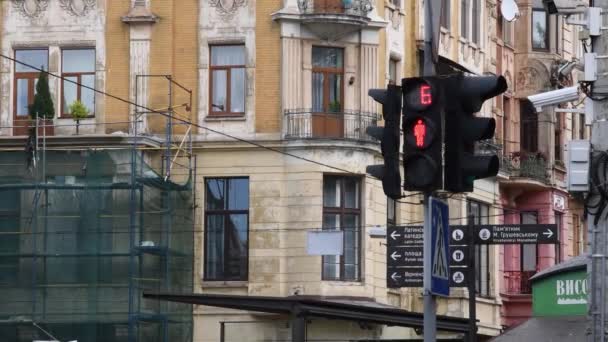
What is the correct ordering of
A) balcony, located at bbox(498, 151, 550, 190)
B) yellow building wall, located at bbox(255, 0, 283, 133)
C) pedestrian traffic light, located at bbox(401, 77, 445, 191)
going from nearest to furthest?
1. pedestrian traffic light, located at bbox(401, 77, 445, 191)
2. yellow building wall, located at bbox(255, 0, 283, 133)
3. balcony, located at bbox(498, 151, 550, 190)

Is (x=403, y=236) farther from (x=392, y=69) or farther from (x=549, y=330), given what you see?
(x=392, y=69)

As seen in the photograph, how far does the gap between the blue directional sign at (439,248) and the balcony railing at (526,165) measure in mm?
36864

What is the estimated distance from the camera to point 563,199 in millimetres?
59219

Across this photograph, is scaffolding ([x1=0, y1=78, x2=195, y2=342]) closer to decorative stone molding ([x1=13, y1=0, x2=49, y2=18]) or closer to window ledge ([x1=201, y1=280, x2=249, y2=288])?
window ledge ([x1=201, y1=280, x2=249, y2=288])

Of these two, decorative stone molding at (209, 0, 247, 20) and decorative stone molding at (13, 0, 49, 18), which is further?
decorative stone molding at (13, 0, 49, 18)

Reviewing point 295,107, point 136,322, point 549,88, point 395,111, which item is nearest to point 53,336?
point 136,322

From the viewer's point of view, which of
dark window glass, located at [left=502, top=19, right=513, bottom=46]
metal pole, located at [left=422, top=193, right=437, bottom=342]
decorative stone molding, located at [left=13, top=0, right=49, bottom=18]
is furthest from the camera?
dark window glass, located at [left=502, top=19, right=513, bottom=46]

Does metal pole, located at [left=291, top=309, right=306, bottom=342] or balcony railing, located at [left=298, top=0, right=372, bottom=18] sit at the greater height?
balcony railing, located at [left=298, top=0, right=372, bottom=18]

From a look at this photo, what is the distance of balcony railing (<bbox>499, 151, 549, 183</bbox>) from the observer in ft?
185

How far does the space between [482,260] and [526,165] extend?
143 inches

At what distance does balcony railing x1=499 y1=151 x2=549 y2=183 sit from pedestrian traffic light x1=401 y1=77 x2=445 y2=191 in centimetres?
3798

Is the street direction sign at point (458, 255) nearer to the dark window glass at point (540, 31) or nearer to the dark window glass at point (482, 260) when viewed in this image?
the dark window glass at point (482, 260)

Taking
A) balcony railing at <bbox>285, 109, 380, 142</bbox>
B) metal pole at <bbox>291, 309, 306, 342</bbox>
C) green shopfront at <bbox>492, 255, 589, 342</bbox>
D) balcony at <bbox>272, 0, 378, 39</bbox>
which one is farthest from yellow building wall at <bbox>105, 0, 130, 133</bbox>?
green shopfront at <bbox>492, 255, 589, 342</bbox>

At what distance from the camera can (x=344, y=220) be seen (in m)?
46.6
